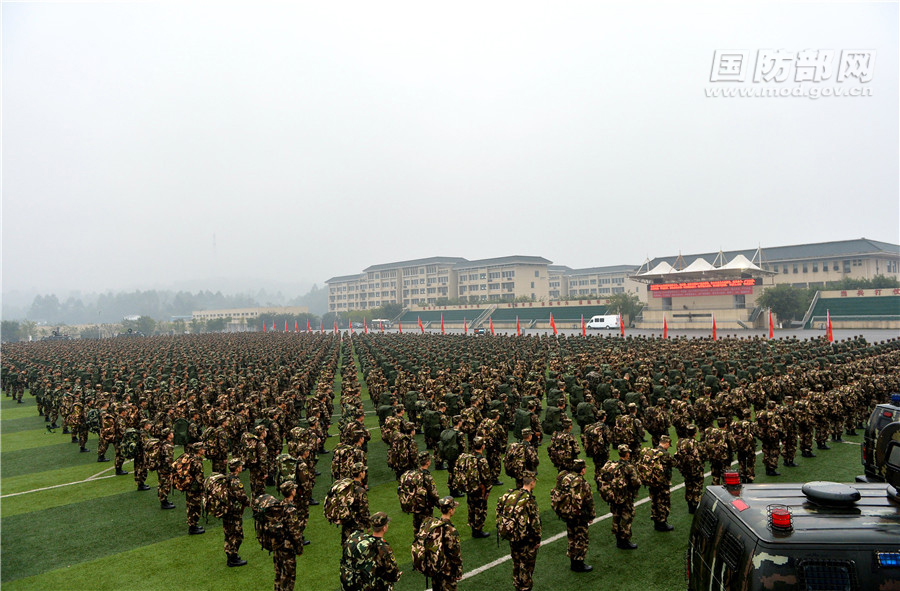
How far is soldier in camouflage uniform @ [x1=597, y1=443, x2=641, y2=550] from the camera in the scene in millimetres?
7938

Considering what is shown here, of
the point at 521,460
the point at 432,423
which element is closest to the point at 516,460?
the point at 521,460

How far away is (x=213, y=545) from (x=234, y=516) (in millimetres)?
1547

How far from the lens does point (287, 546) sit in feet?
23.0

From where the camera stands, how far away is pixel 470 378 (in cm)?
2116

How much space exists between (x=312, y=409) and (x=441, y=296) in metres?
109

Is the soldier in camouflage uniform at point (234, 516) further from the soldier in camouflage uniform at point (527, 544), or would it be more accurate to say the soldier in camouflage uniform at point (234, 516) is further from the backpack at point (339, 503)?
the soldier in camouflage uniform at point (527, 544)

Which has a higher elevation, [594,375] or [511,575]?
[594,375]

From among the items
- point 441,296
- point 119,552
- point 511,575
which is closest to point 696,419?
point 511,575

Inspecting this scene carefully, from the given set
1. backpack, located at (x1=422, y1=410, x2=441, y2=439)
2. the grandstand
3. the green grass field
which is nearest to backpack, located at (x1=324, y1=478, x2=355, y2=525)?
the green grass field

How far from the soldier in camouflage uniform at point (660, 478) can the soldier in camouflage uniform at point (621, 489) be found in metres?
0.58

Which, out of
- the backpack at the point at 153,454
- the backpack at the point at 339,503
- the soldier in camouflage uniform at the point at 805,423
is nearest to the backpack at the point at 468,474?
the backpack at the point at 339,503

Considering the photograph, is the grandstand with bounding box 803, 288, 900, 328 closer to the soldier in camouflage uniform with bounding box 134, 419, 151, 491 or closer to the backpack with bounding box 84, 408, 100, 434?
the soldier in camouflage uniform with bounding box 134, 419, 151, 491

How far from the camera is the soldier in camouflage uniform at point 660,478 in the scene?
28.0 feet

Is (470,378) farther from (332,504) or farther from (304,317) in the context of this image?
(304,317)
